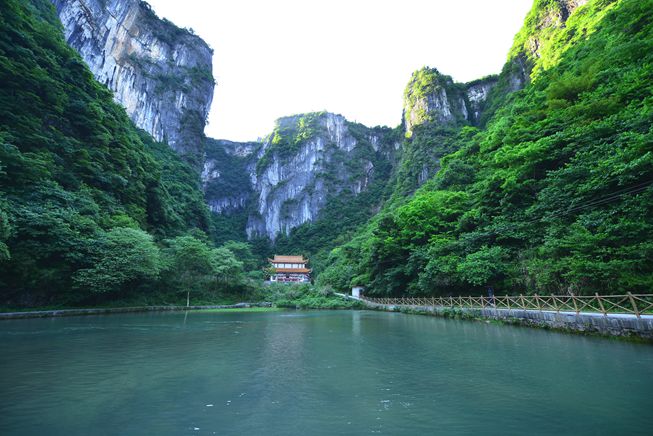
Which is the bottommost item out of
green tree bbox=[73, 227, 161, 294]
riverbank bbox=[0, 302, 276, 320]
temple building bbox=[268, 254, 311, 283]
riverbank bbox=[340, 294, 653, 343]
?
riverbank bbox=[340, 294, 653, 343]

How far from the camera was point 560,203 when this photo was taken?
16.6 metres

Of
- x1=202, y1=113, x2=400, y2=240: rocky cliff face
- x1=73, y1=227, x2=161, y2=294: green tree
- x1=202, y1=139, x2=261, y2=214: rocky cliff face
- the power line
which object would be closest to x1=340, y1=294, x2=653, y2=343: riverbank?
the power line

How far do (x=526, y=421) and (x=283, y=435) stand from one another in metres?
3.24

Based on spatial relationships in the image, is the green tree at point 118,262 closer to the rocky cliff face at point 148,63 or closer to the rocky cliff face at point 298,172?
the rocky cliff face at point 148,63

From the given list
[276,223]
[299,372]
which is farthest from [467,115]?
[299,372]

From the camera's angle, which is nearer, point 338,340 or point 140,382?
point 140,382

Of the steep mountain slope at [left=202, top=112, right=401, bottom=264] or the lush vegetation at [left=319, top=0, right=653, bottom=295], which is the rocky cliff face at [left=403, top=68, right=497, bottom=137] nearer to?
the steep mountain slope at [left=202, top=112, right=401, bottom=264]

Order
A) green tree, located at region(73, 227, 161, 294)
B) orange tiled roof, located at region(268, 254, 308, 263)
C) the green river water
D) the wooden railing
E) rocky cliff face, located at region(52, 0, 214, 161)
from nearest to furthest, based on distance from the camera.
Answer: the green river water < the wooden railing < green tree, located at region(73, 227, 161, 294) < rocky cliff face, located at region(52, 0, 214, 161) < orange tiled roof, located at region(268, 254, 308, 263)

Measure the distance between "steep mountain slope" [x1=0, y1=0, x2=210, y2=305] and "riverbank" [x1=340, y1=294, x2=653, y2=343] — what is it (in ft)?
79.0

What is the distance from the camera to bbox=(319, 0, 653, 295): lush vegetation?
12.5 metres

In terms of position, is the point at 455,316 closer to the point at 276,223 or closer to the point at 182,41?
the point at 276,223

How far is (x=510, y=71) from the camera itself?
204 ft

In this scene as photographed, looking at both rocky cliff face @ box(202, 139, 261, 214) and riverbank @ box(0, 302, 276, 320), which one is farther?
rocky cliff face @ box(202, 139, 261, 214)

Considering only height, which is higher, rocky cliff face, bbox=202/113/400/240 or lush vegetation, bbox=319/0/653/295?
rocky cliff face, bbox=202/113/400/240
